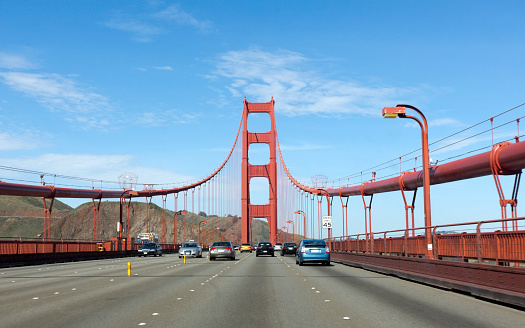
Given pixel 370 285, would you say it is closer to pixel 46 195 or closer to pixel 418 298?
pixel 418 298

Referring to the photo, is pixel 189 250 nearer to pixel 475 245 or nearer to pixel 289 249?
pixel 289 249

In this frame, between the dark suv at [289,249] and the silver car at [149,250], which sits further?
the dark suv at [289,249]

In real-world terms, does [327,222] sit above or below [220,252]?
above

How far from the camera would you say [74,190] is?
75188 millimetres

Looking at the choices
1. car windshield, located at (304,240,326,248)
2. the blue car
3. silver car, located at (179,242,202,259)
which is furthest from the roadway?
silver car, located at (179,242,202,259)

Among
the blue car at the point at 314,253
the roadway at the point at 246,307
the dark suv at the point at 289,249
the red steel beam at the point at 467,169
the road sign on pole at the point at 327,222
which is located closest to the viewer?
the roadway at the point at 246,307

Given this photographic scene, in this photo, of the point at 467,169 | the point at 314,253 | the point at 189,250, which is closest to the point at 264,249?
the point at 189,250

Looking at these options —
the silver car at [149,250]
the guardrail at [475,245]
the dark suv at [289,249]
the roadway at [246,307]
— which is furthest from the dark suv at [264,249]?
the roadway at [246,307]

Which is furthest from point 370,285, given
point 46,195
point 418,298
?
point 46,195

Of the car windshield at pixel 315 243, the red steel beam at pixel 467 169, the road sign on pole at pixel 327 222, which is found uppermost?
the red steel beam at pixel 467 169

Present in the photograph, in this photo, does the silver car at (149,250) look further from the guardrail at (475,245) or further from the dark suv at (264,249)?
the guardrail at (475,245)

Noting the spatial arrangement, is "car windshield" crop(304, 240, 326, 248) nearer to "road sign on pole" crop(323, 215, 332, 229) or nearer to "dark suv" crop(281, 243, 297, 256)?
"road sign on pole" crop(323, 215, 332, 229)

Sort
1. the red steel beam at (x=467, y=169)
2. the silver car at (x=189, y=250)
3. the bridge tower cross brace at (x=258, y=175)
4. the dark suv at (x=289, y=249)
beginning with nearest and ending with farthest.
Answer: the red steel beam at (x=467, y=169)
the silver car at (x=189, y=250)
the dark suv at (x=289, y=249)
the bridge tower cross brace at (x=258, y=175)

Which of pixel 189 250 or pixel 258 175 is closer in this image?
pixel 189 250
